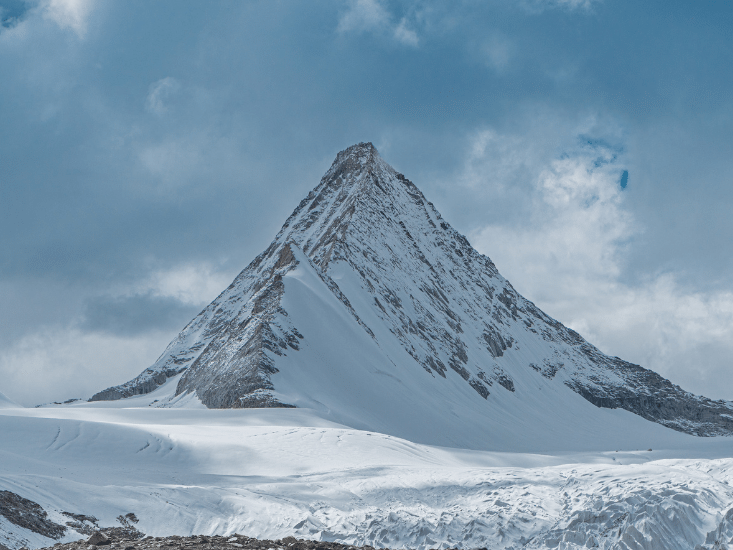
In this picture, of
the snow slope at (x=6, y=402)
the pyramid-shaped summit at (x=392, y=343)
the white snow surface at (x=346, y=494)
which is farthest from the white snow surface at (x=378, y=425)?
the snow slope at (x=6, y=402)

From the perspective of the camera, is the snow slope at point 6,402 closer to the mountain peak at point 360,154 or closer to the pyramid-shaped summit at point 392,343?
the pyramid-shaped summit at point 392,343

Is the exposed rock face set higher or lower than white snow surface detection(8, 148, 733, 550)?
lower

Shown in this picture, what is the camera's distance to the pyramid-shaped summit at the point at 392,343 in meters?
59.4

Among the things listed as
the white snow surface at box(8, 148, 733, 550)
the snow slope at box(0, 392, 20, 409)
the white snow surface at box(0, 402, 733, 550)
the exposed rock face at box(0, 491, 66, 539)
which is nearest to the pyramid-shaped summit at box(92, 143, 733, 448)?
the white snow surface at box(8, 148, 733, 550)

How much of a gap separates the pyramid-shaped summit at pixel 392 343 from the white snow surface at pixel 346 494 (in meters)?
23.1

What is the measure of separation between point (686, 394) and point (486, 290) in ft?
A: 195

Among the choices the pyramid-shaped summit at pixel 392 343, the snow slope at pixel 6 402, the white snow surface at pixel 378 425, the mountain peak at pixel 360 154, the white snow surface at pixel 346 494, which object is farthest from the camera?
the mountain peak at pixel 360 154

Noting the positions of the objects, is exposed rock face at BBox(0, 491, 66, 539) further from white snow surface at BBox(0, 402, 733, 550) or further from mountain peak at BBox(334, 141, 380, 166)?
mountain peak at BBox(334, 141, 380, 166)

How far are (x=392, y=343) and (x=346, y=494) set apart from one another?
6241 centimetres

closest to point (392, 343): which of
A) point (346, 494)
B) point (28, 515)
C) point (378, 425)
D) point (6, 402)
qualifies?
point (378, 425)

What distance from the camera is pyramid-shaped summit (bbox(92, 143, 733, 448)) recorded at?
59406mm

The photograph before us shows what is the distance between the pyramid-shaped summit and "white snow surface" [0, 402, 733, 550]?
23.1 m

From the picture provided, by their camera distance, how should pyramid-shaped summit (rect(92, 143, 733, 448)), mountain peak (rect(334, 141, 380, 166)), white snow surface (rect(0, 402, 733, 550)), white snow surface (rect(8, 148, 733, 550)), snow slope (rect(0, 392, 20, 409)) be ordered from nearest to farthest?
white snow surface (rect(0, 402, 733, 550)) < white snow surface (rect(8, 148, 733, 550)) < snow slope (rect(0, 392, 20, 409)) < pyramid-shaped summit (rect(92, 143, 733, 448)) < mountain peak (rect(334, 141, 380, 166))

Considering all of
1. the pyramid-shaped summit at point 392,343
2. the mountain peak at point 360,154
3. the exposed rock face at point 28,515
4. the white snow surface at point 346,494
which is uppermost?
the mountain peak at point 360,154
